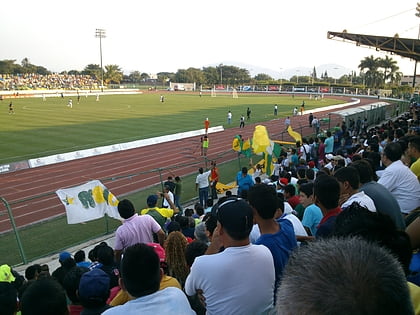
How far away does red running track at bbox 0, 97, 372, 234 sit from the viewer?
13.3 meters

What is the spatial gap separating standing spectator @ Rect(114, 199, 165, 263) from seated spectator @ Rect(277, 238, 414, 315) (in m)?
4.79

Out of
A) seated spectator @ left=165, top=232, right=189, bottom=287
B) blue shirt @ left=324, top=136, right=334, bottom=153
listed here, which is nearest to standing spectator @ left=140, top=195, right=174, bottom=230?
seated spectator @ left=165, top=232, right=189, bottom=287

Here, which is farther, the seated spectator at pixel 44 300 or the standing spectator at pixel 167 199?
the standing spectator at pixel 167 199

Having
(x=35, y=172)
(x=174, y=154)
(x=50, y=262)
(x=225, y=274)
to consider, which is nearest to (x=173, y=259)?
(x=225, y=274)

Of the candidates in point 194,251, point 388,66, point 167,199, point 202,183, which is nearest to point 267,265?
point 194,251

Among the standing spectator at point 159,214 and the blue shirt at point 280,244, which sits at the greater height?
the blue shirt at point 280,244

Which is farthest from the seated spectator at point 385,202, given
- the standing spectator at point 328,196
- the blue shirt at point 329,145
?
the blue shirt at point 329,145

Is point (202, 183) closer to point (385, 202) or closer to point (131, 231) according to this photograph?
point (131, 231)

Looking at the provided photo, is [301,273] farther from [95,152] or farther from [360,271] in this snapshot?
[95,152]

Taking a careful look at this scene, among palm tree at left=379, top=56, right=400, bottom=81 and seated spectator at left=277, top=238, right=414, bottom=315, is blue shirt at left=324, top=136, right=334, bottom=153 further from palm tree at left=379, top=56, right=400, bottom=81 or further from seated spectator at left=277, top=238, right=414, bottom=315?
palm tree at left=379, top=56, right=400, bottom=81

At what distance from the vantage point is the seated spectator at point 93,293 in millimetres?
3002

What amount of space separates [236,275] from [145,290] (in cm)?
69

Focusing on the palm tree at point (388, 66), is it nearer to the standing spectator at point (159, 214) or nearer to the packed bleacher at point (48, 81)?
→ the packed bleacher at point (48, 81)

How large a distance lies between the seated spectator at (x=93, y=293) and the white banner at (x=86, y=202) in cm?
666
